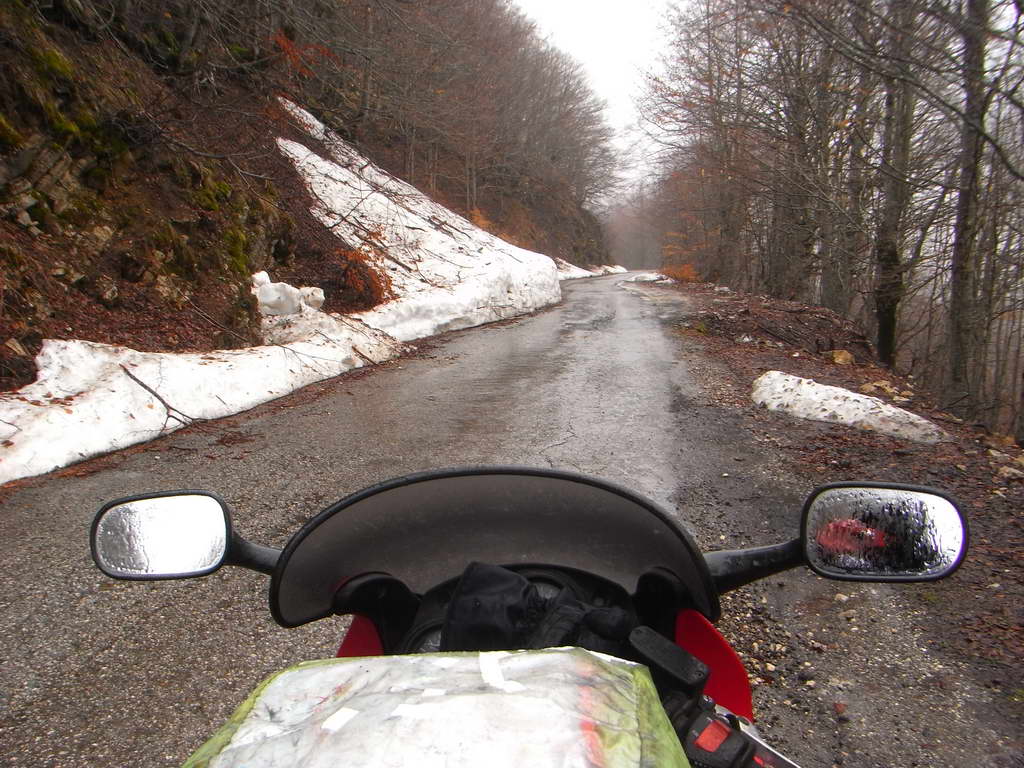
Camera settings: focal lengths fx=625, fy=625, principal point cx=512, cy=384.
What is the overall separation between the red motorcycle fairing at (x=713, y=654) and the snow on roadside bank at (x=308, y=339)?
4761 mm

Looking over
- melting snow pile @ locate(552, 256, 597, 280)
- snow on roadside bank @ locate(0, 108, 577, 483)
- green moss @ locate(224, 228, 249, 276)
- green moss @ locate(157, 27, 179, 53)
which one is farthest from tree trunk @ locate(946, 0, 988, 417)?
melting snow pile @ locate(552, 256, 597, 280)

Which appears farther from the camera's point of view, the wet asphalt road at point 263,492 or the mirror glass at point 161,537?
the wet asphalt road at point 263,492

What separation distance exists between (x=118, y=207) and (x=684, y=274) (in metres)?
29.8

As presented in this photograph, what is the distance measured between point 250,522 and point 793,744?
3319 mm

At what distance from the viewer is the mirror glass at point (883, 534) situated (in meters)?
1.41

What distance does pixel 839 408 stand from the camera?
20.2ft

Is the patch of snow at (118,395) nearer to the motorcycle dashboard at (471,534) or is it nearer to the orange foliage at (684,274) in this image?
the motorcycle dashboard at (471,534)

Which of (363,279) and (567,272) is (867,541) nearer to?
(363,279)

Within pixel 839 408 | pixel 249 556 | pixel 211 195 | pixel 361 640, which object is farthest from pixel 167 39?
pixel 361 640

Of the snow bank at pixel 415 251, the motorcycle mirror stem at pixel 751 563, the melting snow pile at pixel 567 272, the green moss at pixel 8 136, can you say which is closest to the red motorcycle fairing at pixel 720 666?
the motorcycle mirror stem at pixel 751 563

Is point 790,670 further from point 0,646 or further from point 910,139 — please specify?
point 910,139

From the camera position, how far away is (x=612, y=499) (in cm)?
151

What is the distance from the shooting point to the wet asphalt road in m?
2.48

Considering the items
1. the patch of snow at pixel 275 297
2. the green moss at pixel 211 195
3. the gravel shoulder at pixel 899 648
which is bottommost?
the gravel shoulder at pixel 899 648
